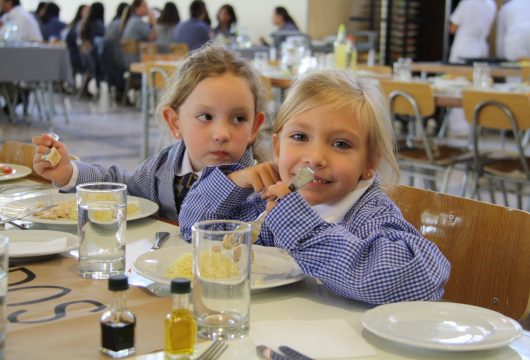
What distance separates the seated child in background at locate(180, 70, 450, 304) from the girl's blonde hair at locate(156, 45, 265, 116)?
0.37 meters

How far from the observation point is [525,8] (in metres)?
8.11

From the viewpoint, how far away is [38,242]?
4.24 feet

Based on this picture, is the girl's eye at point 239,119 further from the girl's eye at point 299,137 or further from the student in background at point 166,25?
the student in background at point 166,25

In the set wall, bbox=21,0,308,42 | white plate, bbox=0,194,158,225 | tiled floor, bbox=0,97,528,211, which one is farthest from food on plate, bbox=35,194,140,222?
wall, bbox=21,0,308,42

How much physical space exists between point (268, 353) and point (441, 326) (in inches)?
9.2

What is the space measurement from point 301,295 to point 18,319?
379 mm

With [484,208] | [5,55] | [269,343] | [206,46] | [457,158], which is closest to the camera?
[269,343]

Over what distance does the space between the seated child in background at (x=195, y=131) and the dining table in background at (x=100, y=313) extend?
535mm

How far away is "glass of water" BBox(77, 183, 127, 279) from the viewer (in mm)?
1146

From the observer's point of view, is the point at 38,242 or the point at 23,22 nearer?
the point at 38,242

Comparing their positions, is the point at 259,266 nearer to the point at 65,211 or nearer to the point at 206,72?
the point at 65,211

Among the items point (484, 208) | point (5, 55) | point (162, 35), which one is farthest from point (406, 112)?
point (162, 35)

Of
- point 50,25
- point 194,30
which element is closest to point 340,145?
point 194,30

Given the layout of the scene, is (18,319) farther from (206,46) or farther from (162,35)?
(162,35)
